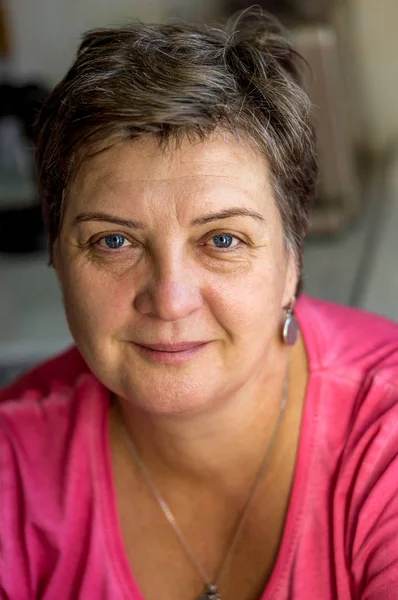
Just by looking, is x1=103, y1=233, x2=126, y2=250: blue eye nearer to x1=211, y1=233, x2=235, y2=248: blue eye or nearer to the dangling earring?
x1=211, y1=233, x2=235, y2=248: blue eye

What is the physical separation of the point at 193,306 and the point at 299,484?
0.31 meters

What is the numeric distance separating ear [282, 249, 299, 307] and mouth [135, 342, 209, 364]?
0.17 meters

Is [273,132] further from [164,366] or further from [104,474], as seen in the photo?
[104,474]

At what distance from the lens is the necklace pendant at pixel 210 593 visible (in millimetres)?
1135

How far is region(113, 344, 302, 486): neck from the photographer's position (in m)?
1.13

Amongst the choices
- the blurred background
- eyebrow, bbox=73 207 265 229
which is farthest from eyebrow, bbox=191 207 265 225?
the blurred background

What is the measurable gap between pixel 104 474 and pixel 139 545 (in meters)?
0.12

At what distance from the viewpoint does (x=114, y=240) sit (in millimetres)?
1024

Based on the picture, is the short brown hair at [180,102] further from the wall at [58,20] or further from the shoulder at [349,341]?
the wall at [58,20]

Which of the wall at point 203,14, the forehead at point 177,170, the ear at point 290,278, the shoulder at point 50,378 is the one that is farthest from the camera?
the wall at point 203,14

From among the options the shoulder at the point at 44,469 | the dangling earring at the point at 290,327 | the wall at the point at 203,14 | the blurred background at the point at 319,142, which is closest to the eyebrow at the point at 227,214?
the dangling earring at the point at 290,327

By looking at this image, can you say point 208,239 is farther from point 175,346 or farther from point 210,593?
point 210,593

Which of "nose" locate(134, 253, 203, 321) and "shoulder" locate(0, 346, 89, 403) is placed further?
"shoulder" locate(0, 346, 89, 403)

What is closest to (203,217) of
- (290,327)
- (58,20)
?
(290,327)
